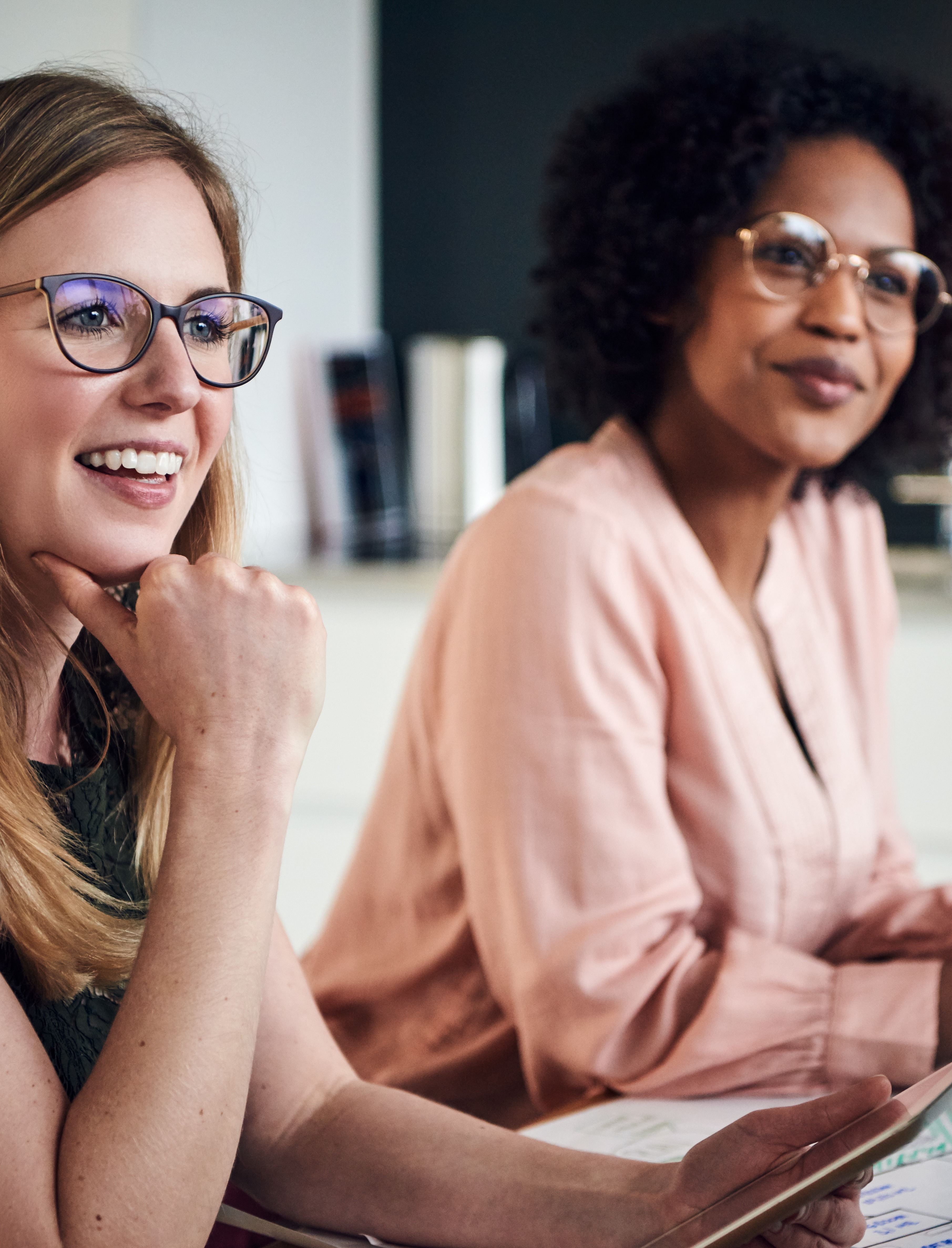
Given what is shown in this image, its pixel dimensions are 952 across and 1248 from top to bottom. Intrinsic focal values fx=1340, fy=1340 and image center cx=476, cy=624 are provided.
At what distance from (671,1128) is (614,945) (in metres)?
0.17

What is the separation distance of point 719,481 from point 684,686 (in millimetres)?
247

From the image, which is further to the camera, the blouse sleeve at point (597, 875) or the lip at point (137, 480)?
the blouse sleeve at point (597, 875)

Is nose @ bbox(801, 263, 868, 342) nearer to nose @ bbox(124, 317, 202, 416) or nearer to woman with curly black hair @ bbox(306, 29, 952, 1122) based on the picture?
woman with curly black hair @ bbox(306, 29, 952, 1122)

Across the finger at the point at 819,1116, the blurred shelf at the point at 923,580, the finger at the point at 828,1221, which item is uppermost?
the finger at the point at 819,1116

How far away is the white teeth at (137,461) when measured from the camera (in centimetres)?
71

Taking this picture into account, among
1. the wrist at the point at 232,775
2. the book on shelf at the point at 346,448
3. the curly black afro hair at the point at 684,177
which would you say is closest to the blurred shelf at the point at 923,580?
the curly black afro hair at the point at 684,177

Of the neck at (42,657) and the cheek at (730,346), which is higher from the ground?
the cheek at (730,346)

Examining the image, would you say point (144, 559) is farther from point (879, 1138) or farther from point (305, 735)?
point (879, 1138)

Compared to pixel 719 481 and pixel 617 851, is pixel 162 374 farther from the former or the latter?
pixel 719 481

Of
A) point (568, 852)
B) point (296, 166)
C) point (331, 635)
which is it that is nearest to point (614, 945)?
point (568, 852)

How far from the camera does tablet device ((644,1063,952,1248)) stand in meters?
0.60

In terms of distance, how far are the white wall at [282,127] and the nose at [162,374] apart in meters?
1.26

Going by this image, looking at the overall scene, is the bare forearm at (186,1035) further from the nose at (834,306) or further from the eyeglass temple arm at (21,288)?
the nose at (834,306)

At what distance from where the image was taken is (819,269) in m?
1.20
